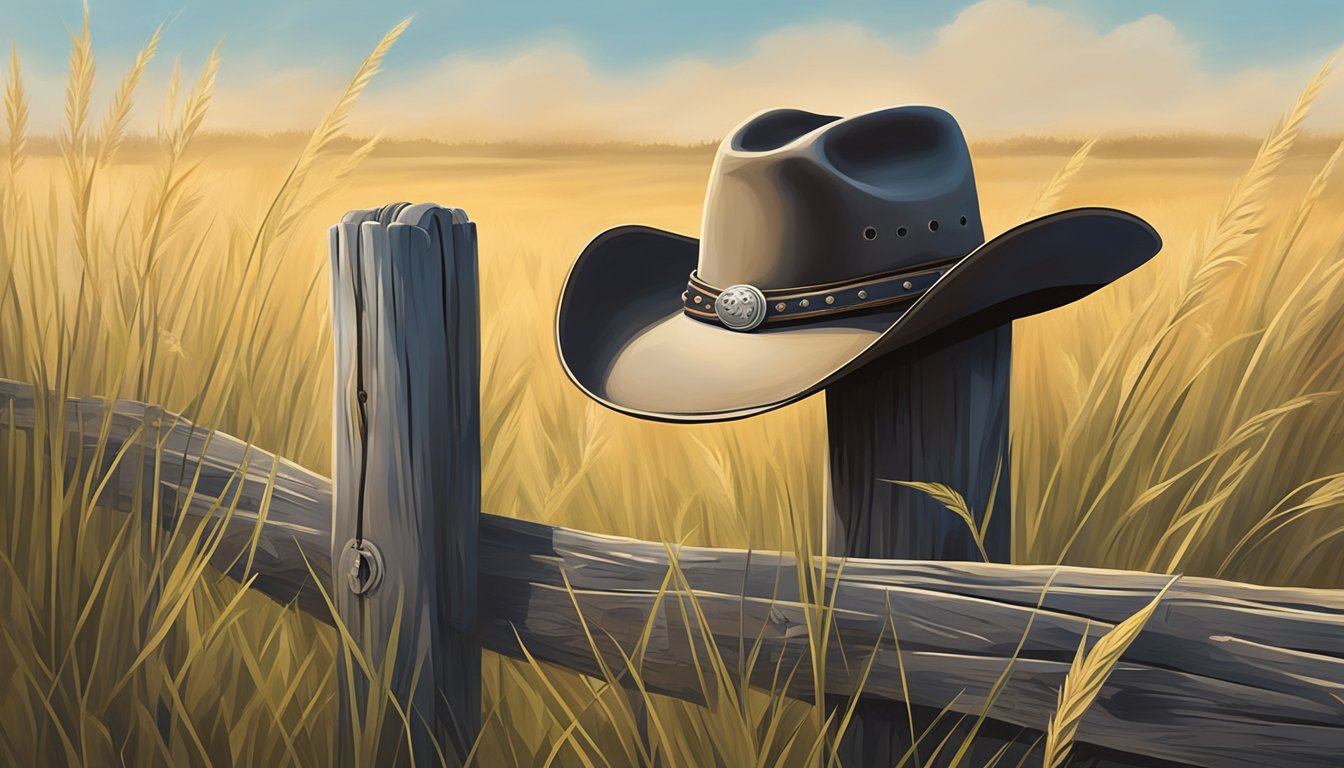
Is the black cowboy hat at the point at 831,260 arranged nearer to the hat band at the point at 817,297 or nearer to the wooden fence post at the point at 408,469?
the hat band at the point at 817,297

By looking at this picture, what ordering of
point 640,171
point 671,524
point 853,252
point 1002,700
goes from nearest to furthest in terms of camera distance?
1. point 1002,700
2. point 853,252
3. point 671,524
4. point 640,171

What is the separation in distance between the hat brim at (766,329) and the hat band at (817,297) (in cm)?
2

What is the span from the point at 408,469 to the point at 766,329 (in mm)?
499

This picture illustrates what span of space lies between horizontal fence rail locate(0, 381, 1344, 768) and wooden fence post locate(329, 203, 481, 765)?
0.25ft

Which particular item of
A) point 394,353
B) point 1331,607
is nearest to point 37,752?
point 394,353

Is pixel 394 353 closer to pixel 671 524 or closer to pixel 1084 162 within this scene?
pixel 671 524

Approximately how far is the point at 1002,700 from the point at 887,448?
0.35 m

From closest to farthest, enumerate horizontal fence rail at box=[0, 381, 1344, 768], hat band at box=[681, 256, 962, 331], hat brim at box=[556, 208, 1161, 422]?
horizontal fence rail at box=[0, 381, 1344, 768]
hat brim at box=[556, 208, 1161, 422]
hat band at box=[681, 256, 962, 331]

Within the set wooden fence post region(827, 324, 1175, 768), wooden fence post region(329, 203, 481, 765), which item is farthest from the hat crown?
wooden fence post region(329, 203, 481, 765)

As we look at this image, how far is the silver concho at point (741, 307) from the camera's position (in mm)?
1465

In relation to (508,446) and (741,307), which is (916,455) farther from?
(508,446)

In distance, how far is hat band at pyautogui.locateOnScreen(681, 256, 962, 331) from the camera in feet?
4.59

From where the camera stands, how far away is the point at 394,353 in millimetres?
1432

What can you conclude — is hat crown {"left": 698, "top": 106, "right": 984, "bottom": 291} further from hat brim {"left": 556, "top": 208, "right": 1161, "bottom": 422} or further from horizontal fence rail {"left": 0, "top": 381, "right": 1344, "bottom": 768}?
horizontal fence rail {"left": 0, "top": 381, "right": 1344, "bottom": 768}
